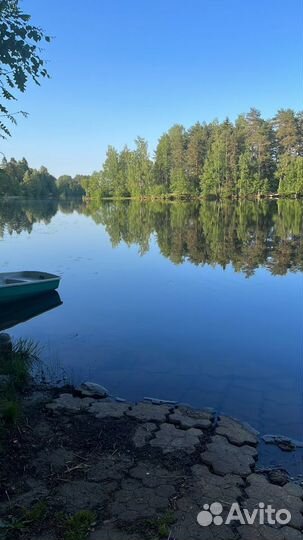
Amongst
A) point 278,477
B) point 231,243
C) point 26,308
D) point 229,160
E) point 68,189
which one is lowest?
point 26,308

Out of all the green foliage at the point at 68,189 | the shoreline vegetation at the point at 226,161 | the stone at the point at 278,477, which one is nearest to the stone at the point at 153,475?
the stone at the point at 278,477

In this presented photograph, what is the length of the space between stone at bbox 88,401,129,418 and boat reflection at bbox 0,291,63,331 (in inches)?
224

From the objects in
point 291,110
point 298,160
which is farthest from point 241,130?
point 298,160

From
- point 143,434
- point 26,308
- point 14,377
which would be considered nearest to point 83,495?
point 143,434

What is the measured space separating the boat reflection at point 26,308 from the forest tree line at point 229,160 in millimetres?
63447

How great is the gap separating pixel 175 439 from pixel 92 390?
1.92 metres

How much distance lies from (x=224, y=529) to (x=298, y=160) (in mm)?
71437

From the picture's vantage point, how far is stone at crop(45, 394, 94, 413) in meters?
5.19

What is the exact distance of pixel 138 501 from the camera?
3.37m

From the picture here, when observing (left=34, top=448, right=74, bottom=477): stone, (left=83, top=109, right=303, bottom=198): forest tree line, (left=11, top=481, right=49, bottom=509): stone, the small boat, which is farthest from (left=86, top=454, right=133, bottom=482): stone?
(left=83, top=109, right=303, bottom=198): forest tree line

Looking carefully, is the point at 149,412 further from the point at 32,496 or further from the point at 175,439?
the point at 32,496

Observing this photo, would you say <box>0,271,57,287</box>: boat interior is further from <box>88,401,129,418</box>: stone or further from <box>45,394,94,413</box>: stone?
<box>88,401,129,418</box>: stone

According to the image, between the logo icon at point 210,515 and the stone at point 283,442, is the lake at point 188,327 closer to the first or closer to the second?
the stone at point 283,442

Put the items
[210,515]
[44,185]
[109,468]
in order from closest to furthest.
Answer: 1. [210,515]
2. [109,468]
3. [44,185]
